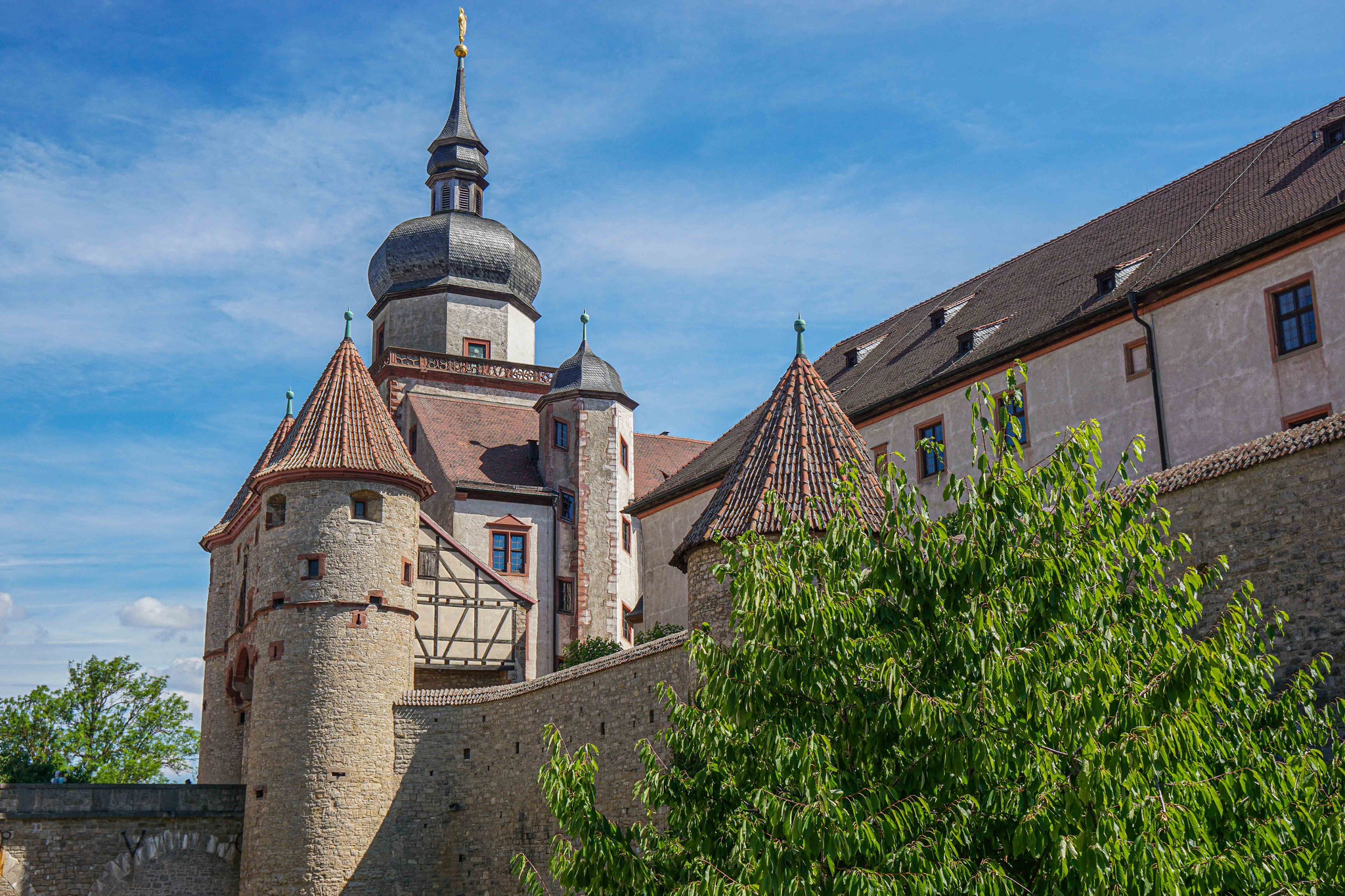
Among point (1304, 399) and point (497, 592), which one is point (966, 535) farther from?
point (497, 592)

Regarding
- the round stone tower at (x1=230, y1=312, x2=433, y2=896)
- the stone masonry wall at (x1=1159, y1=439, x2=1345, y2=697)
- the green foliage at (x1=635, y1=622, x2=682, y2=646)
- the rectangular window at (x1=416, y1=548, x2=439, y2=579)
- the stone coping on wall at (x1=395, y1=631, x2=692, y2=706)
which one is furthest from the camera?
the rectangular window at (x1=416, y1=548, x2=439, y2=579)

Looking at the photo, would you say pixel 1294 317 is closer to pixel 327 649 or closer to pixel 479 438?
pixel 327 649

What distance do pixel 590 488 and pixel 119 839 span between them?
17528 mm

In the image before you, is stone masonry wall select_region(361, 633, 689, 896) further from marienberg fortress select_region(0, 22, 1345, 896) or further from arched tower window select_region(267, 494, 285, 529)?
arched tower window select_region(267, 494, 285, 529)

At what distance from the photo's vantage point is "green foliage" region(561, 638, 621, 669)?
117 feet

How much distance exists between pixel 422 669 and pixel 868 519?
56.4 feet

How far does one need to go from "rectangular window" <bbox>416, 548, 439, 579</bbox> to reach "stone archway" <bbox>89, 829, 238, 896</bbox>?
7.80 meters

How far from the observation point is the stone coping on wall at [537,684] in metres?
22.9

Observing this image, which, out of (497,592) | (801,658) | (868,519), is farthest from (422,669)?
(801,658)

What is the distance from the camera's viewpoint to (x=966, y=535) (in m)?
13.2

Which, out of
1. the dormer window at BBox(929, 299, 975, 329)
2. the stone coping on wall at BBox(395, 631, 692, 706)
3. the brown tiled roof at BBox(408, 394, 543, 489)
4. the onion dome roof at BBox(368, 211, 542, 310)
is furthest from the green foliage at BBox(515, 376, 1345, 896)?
the onion dome roof at BBox(368, 211, 542, 310)

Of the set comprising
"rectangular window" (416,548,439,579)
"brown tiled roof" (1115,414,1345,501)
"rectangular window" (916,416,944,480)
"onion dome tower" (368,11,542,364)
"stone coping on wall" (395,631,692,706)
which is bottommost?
"stone coping on wall" (395,631,692,706)

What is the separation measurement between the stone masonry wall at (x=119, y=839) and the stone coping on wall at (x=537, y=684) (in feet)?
14.3

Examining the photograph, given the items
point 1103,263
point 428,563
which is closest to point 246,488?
point 428,563
